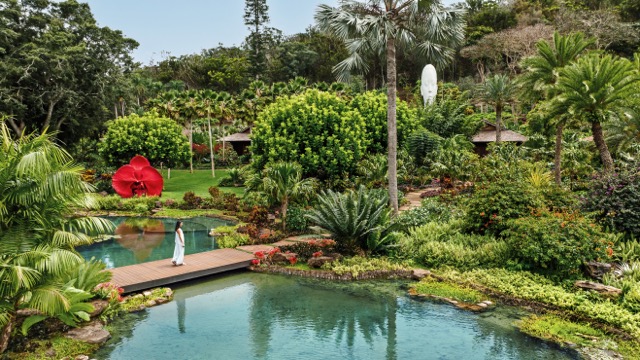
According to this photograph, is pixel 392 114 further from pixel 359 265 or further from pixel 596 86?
pixel 596 86

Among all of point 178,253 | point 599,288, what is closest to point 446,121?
point 599,288

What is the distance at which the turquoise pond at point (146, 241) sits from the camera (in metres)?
15.5

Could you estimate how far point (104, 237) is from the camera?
18.2m

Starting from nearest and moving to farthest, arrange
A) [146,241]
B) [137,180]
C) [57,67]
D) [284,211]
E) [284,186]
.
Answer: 1. [284,186]
2. [284,211]
3. [146,241]
4. [137,180]
5. [57,67]

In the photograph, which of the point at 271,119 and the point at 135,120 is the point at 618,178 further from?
the point at 135,120

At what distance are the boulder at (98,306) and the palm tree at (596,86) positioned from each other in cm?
1521

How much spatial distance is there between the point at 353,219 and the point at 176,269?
16.7ft

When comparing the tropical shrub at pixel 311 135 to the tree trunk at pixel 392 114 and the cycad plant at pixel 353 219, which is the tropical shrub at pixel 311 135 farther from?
the cycad plant at pixel 353 219

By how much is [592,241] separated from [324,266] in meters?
6.69

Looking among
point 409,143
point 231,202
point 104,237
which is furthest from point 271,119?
point 409,143

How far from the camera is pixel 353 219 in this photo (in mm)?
13570

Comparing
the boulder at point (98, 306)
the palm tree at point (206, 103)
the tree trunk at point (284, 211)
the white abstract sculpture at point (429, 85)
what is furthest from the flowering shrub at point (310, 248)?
the white abstract sculpture at point (429, 85)

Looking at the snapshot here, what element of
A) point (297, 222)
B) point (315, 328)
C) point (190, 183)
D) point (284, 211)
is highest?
point (190, 183)

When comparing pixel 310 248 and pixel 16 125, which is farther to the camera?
pixel 16 125
